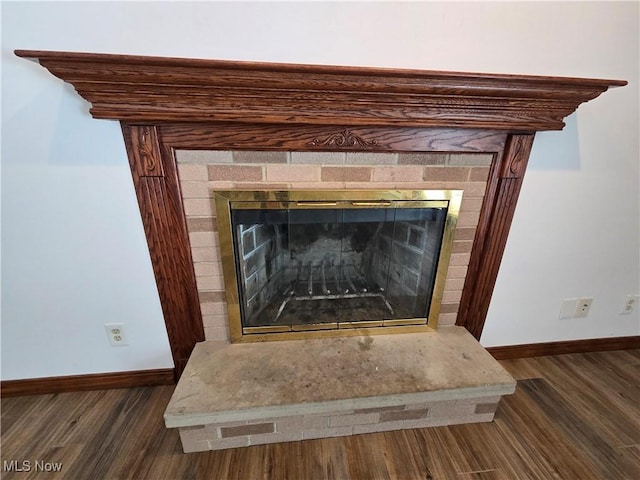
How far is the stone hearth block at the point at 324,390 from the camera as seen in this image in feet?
3.33

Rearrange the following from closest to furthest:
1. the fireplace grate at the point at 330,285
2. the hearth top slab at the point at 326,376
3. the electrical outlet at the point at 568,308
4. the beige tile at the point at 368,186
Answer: the hearth top slab at the point at 326,376, the beige tile at the point at 368,186, the fireplace grate at the point at 330,285, the electrical outlet at the point at 568,308

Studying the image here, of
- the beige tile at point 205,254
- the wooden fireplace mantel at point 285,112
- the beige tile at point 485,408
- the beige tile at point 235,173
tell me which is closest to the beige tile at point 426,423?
the beige tile at point 485,408

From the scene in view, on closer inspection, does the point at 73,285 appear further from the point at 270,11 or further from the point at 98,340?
the point at 270,11

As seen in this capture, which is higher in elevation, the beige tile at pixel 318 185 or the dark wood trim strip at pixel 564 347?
the beige tile at pixel 318 185

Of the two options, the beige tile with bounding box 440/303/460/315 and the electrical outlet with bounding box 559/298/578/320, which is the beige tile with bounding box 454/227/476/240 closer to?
the beige tile with bounding box 440/303/460/315

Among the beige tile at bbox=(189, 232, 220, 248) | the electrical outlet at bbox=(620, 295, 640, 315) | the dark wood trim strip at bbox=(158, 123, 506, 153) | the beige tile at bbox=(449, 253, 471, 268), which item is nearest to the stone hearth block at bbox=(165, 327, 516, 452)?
the beige tile at bbox=(449, 253, 471, 268)

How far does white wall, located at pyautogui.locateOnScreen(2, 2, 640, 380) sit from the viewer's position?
90 centimetres

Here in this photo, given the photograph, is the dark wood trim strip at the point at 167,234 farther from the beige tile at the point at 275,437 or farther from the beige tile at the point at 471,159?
the beige tile at the point at 471,159

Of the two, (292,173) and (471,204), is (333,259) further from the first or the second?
(471,204)

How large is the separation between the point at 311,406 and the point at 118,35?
1.37m

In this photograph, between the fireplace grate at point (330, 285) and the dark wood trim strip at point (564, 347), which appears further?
the dark wood trim strip at point (564, 347)

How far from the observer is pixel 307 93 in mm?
892

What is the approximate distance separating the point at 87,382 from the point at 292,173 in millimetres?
1366

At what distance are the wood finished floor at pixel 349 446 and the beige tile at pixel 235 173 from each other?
3.41ft
